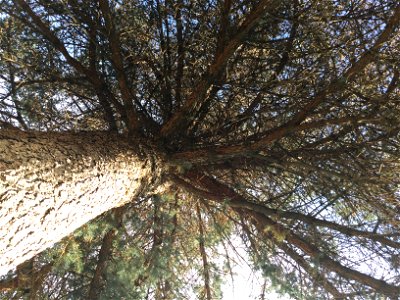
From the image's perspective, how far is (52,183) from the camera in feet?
7.45

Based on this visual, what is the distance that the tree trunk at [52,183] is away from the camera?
2014 millimetres

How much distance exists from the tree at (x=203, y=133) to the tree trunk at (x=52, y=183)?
14mm

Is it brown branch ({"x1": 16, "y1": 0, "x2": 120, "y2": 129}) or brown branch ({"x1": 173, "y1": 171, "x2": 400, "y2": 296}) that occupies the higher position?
brown branch ({"x1": 16, "y1": 0, "x2": 120, "y2": 129})

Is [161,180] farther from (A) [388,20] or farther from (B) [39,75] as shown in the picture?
(A) [388,20]

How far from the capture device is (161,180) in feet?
12.9

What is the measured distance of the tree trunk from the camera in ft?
6.61

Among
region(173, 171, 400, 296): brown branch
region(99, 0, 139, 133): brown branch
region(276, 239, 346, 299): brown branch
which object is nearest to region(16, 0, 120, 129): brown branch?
region(99, 0, 139, 133): brown branch

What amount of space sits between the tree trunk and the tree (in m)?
0.01

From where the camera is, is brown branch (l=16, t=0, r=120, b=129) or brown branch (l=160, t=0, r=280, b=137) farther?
brown branch (l=16, t=0, r=120, b=129)

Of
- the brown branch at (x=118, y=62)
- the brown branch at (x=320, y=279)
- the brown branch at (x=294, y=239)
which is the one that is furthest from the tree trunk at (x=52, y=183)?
the brown branch at (x=320, y=279)

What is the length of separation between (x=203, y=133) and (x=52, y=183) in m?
2.07

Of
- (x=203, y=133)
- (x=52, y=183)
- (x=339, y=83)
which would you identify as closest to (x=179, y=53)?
(x=203, y=133)

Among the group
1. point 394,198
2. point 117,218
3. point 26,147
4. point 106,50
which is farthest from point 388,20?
point 117,218

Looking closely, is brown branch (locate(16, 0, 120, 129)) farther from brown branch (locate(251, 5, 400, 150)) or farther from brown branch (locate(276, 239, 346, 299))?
brown branch (locate(276, 239, 346, 299))
